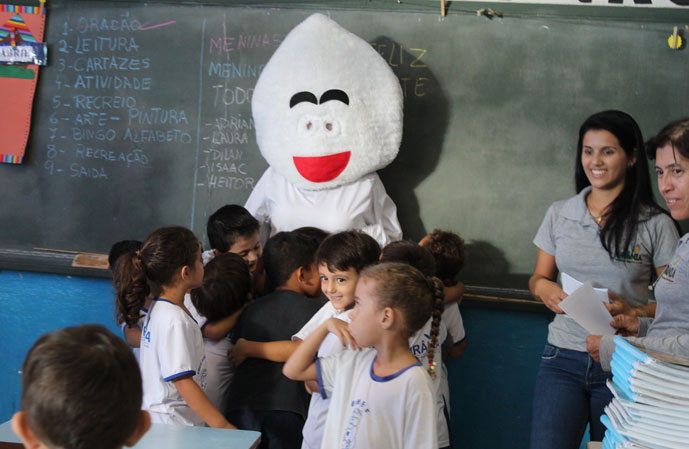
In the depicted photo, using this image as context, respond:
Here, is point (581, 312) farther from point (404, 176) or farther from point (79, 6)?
point (79, 6)

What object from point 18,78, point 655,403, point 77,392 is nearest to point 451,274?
point 655,403

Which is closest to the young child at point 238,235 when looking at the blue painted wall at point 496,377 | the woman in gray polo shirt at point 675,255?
the blue painted wall at point 496,377

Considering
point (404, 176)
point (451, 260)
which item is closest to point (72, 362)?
point (451, 260)

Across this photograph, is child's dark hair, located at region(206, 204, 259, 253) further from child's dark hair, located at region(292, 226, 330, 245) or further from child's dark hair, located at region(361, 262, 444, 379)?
child's dark hair, located at region(361, 262, 444, 379)

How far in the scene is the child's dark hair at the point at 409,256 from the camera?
198 cm

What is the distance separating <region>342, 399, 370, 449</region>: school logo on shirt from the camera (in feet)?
4.98

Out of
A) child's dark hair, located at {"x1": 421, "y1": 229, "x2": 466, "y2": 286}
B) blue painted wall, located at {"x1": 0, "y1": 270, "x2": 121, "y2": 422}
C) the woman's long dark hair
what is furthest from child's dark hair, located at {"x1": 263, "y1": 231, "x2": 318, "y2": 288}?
blue painted wall, located at {"x1": 0, "y1": 270, "x2": 121, "y2": 422}

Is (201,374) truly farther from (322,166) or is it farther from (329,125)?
(329,125)

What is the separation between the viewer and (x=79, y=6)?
309 cm

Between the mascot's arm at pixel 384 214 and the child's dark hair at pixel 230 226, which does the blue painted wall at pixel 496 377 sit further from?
the child's dark hair at pixel 230 226

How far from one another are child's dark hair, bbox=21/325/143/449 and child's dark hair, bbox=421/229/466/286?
1688 millimetres

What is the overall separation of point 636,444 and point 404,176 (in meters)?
1.83

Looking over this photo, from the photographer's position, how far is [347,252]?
2.02 metres

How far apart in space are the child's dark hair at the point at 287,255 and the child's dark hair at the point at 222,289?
0.35 ft
